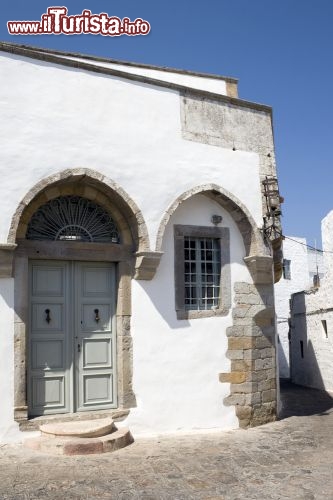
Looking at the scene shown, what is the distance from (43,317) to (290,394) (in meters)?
7.39

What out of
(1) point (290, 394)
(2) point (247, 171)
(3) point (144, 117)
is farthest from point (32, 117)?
(1) point (290, 394)

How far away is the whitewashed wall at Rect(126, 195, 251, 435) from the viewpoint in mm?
7004

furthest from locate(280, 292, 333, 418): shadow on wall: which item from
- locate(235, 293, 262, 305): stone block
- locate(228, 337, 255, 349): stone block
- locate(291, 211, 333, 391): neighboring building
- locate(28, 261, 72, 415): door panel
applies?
locate(28, 261, 72, 415): door panel

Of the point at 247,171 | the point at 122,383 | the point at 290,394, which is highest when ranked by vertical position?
the point at 247,171

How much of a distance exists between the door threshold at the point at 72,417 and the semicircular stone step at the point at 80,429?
2.9 inches

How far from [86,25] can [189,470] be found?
7.58 m

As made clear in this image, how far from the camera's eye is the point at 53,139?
22.0 ft

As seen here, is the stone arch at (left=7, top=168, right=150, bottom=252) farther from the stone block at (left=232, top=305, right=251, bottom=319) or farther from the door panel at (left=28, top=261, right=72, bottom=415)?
the stone block at (left=232, top=305, right=251, bottom=319)

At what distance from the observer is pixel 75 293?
22.7ft

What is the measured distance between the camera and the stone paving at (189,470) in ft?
15.9

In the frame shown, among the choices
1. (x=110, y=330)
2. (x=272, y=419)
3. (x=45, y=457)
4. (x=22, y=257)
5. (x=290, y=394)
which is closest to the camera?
(x=45, y=457)

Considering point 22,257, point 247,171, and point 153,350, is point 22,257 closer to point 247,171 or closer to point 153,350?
point 153,350

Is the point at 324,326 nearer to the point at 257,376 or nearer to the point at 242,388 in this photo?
the point at 257,376

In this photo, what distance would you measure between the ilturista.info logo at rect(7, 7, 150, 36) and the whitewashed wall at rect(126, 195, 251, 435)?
3.79 meters
